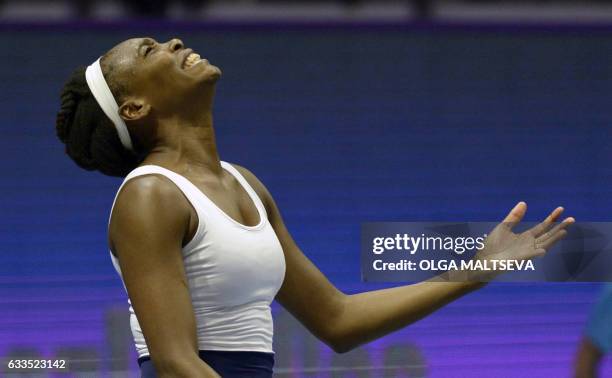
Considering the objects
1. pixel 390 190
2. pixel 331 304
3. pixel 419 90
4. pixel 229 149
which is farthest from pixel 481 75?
pixel 331 304

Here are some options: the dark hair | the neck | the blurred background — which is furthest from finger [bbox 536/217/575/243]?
the blurred background

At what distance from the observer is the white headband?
172 cm

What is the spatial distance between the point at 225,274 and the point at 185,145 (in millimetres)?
227

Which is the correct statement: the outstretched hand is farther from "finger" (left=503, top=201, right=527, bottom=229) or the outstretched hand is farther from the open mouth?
the open mouth

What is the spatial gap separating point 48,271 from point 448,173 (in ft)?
4.59

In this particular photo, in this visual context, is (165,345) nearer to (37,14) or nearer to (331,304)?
(331,304)

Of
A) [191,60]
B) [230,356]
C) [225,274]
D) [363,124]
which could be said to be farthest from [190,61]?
[363,124]

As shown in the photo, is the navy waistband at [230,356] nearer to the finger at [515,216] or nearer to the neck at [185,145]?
the neck at [185,145]

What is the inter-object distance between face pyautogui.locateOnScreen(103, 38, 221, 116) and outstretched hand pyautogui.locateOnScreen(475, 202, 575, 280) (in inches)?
21.9

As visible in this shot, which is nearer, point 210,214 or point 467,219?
point 210,214

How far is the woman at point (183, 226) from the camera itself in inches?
62.4

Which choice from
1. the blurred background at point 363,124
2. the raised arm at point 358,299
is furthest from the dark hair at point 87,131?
the blurred background at point 363,124

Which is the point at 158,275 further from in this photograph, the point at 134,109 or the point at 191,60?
the point at 191,60

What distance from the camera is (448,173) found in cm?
392
